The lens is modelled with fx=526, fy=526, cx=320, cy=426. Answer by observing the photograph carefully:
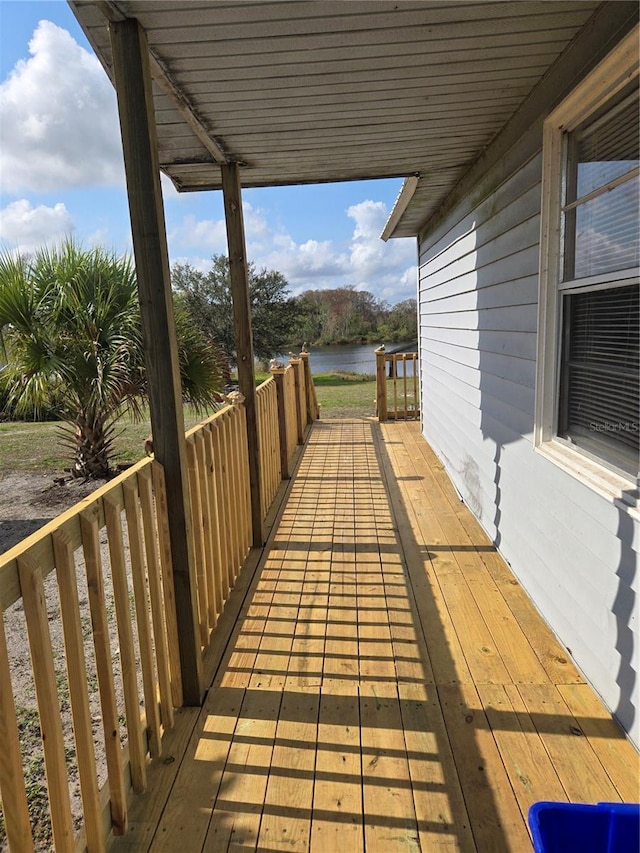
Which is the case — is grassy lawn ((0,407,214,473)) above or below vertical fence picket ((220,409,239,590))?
below

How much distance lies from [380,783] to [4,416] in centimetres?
1152

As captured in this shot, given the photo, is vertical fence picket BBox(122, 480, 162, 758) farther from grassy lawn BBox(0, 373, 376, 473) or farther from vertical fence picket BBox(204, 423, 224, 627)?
grassy lawn BBox(0, 373, 376, 473)

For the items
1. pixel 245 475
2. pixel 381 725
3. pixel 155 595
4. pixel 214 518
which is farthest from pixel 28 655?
pixel 381 725

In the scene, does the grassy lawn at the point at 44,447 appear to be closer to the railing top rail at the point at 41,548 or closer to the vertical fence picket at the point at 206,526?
the vertical fence picket at the point at 206,526

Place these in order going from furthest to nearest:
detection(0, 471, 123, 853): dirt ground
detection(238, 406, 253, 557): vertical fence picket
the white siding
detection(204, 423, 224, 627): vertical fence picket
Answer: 1. detection(238, 406, 253, 557): vertical fence picket
2. detection(204, 423, 224, 627): vertical fence picket
3. the white siding
4. detection(0, 471, 123, 853): dirt ground

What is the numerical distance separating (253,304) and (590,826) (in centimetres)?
2244

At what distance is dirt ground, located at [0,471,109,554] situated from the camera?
440cm

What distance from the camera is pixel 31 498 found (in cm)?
520

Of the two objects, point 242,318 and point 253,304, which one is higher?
point 253,304

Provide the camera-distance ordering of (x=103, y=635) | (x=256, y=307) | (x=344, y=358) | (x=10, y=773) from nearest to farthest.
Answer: (x=10, y=773)
(x=103, y=635)
(x=256, y=307)
(x=344, y=358)

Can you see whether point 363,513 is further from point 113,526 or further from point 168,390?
point 113,526

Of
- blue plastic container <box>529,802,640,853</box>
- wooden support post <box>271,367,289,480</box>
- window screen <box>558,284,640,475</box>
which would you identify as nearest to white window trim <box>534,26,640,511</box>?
window screen <box>558,284,640,475</box>

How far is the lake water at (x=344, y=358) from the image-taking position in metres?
23.3

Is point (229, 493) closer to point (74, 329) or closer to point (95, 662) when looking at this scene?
point (95, 662)
